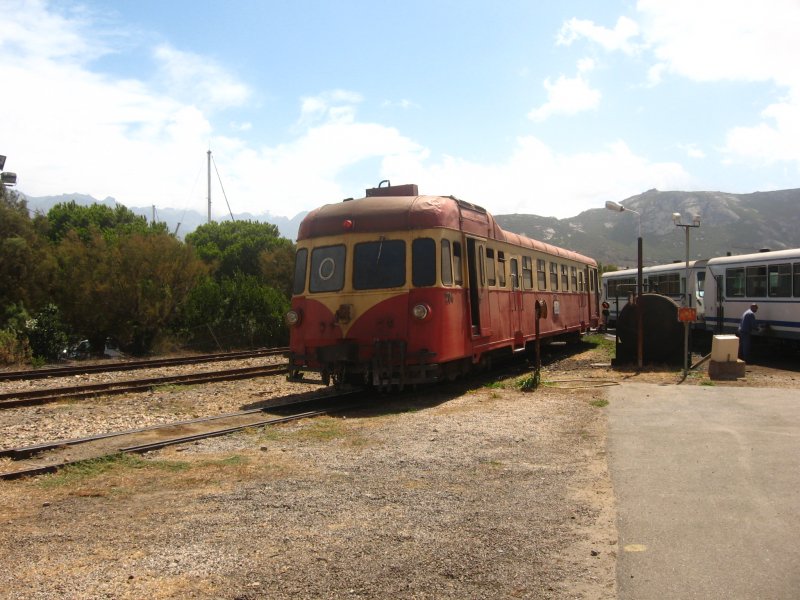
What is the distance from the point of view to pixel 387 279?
1144 cm

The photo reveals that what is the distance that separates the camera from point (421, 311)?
11.0 m

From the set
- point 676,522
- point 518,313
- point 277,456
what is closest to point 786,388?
point 518,313

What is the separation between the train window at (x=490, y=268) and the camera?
13.4 m

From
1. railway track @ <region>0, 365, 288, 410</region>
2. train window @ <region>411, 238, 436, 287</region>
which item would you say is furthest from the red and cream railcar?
railway track @ <region>0, 365, 288, 410</region>

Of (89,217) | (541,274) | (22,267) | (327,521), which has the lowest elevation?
(327,521)

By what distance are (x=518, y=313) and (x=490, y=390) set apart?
2.77m

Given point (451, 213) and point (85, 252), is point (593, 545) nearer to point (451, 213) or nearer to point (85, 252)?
point (451, 213)

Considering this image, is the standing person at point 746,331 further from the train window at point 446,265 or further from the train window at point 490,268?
the train window at point 446,265

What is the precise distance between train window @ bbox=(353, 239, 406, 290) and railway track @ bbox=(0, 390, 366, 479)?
Answer: 2.04 metres

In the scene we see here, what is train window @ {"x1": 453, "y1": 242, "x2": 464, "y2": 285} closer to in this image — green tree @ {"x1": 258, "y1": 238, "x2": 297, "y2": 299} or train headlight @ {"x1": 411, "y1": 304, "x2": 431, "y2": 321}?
train headlight @ {"x1": 411, "y1": 304, "x2": 431, "y2": 321}

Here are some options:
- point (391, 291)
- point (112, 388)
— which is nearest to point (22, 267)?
point (112, 388)

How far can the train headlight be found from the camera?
11.0m

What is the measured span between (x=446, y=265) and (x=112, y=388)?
7.00 meters

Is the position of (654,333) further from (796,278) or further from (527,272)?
(796,278)
